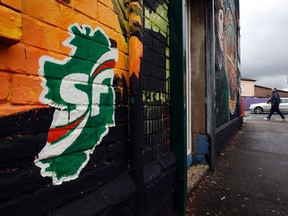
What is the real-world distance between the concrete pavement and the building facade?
0.55m

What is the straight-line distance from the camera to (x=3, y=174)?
1.11 m

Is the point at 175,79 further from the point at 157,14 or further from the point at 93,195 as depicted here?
A: the point at 93,195

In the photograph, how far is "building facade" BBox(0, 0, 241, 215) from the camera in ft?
3.82

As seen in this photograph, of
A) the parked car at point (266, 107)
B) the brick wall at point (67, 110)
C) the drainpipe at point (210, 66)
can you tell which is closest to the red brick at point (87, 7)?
the brick wall at point (67, 110)

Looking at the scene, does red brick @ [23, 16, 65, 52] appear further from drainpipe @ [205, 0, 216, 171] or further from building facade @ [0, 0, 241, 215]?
drainpipe @ [205, 0, 216, 171]

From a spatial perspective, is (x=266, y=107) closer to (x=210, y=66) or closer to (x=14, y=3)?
(x=210, y=66)

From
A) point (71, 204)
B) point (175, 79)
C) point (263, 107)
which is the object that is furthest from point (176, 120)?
point (263, 107)

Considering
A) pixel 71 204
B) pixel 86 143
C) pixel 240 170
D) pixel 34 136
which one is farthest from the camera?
pixel 240 170

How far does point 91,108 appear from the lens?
5.32 feet

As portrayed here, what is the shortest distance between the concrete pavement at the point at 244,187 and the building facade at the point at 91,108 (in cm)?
55

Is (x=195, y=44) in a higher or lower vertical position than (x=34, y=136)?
higher

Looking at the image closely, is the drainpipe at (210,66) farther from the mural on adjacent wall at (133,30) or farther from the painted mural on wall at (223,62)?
the mural on adjacent wall at (133,30)

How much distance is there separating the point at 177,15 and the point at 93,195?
2.02 m

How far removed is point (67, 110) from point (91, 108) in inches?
8.1
